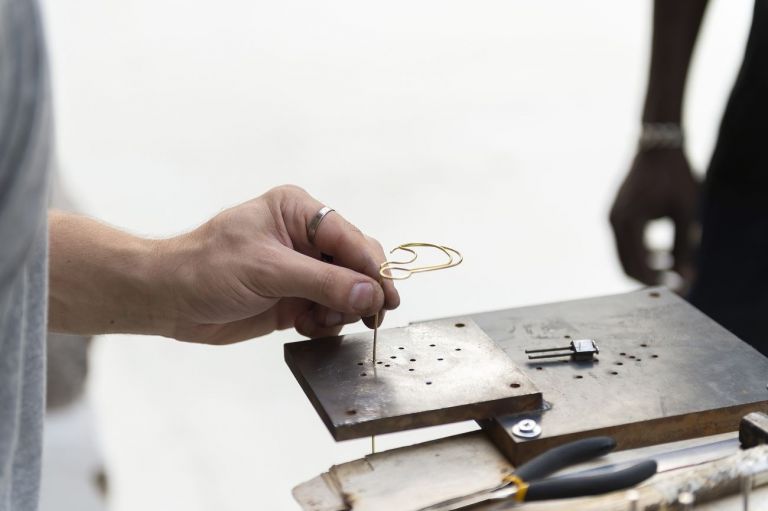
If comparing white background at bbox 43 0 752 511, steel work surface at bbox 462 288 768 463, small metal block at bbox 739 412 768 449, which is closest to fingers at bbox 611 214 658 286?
steel work surface at bbox 462 288 768 463

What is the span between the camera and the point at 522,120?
380cm

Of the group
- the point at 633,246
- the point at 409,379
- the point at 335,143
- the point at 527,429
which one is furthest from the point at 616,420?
the point at 335,143

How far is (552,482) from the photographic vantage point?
2.70 feet

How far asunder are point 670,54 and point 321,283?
1.02m

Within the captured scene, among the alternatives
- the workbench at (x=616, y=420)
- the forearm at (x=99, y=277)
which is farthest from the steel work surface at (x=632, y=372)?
the forearm at (x=99, y=277)

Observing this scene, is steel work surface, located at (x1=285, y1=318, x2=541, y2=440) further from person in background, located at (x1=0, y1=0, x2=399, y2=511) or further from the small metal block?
the small metal block

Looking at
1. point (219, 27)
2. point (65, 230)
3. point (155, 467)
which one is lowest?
point (155, 467)

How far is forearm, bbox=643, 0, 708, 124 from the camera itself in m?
1.76

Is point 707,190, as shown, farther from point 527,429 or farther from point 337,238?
point 527,429

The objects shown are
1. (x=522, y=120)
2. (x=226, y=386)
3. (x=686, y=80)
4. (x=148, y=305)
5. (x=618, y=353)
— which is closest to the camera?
(x=618, y=353)

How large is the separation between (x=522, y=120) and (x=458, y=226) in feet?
2.63

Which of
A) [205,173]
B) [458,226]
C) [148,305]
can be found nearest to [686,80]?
[148,305]

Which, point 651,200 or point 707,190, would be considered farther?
point 651,200

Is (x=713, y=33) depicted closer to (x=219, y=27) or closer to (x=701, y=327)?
(x=219, y=27)
